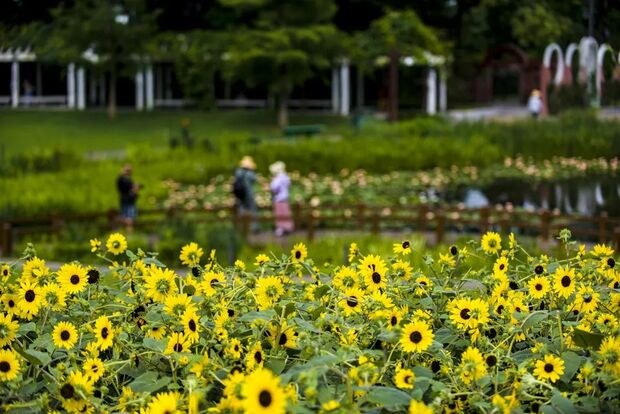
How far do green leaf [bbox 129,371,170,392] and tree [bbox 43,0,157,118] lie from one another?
1130 inches

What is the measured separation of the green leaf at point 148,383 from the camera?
9.34 feet

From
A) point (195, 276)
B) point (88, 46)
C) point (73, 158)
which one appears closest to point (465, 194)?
point (73, 158)

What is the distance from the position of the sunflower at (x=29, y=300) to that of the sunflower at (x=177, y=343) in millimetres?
465

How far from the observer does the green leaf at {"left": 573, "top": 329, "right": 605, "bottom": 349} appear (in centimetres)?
304

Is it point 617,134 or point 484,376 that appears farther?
point 617,134

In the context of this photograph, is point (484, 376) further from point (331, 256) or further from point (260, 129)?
point (260, 129)

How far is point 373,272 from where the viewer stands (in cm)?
330

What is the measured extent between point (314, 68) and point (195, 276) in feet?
114

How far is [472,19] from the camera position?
33.5 meters

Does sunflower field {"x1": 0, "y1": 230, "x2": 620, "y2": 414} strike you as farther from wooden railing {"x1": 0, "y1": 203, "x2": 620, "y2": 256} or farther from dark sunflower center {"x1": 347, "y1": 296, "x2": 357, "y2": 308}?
wooden railing {"x1": 0, "y1": 203, "x2": 620, "y2": 256}

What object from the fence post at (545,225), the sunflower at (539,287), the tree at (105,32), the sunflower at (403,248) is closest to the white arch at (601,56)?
the sunflower at (403,248)

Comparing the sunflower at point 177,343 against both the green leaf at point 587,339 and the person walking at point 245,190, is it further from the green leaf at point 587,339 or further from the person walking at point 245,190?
the person walking at point 245,190

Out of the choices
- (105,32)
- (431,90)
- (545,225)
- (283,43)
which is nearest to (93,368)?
(545,225)

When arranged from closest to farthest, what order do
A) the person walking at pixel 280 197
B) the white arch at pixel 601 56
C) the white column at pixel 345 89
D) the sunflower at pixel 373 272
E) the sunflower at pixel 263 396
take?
the sunflower at pixel 263 396
the sunflower at pixel 373 272
the white arch at pixel 601 56
the person walking at pixel 280 197
the white column at pixel 345 89
